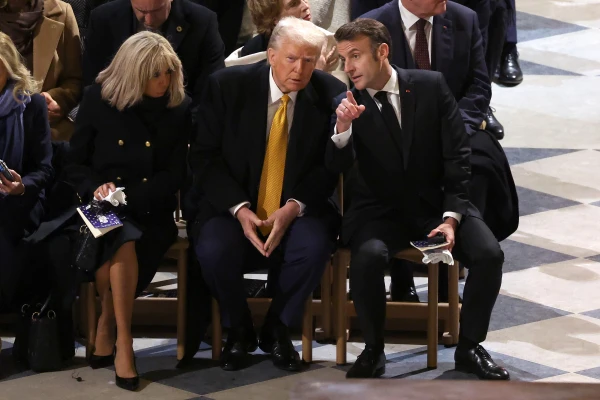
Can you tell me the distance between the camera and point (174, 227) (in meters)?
5.07

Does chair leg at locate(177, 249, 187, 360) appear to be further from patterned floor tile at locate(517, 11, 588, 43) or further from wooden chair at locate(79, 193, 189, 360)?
patterned floor tile at locate(517, 11, 588, 43)

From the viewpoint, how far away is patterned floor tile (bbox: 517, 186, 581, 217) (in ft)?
22.5

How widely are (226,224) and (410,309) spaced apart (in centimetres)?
88

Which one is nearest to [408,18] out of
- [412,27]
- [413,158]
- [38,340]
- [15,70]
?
[412,27]

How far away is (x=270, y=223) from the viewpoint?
4938mm

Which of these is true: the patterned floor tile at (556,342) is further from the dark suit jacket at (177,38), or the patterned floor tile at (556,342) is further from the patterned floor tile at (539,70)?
the patterned floor tile at (539,70)

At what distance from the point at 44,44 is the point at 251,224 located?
4.39ft

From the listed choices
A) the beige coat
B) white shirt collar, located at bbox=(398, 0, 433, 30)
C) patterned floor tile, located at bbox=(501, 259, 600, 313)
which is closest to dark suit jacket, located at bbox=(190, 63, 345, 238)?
white shirt collar, located at bbox=(398, 0, 433, 30)

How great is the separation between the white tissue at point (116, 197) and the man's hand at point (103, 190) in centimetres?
2

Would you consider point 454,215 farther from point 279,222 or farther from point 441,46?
point 441,46

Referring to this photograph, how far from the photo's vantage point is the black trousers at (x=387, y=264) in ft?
15.8

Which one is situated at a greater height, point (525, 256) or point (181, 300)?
point (181, 300)

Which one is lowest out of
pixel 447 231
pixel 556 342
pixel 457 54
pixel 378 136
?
pixel 556 342

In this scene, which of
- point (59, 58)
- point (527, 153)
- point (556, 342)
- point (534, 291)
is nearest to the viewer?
point (556, 342)
